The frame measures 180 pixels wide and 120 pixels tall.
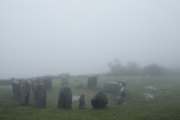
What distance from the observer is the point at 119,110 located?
27.6 meters

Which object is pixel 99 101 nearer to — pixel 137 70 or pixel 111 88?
pixel 111 88

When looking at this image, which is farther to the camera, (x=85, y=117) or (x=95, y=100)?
(x=95, y=100)

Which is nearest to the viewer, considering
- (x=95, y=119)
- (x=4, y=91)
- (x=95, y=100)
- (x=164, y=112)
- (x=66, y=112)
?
(x=95, y=119)

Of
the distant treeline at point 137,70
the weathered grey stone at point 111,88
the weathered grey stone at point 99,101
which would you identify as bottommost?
the weathered grey stone at point 99,101

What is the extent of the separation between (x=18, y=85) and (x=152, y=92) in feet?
72.0

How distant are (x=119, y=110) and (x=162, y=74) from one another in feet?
147

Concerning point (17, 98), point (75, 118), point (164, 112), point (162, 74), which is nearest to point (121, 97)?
point (164, 112)

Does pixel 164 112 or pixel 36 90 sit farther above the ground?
pixel 36 90

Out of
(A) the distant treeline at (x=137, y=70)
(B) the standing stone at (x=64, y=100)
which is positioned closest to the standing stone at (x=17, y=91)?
(B) the standing stone at (x=64, y=100)

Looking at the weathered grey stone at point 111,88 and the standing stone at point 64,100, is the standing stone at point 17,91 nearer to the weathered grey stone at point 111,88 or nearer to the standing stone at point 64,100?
the standing stone at point 64,100

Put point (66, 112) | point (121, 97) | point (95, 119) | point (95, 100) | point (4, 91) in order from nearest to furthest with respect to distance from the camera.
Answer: point (95, 119) → point (66, 112) → point (95, 100) → point (121, 97) → point (4, 91)

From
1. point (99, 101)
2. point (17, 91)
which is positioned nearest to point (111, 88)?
point (99, 101)

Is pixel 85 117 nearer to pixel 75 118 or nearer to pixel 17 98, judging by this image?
pixel 75 118

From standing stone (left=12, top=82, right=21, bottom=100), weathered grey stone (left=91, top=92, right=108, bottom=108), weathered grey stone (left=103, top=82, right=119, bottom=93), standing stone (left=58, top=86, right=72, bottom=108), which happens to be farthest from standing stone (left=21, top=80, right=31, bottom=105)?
weathered grey stone (left=103, top=82, right=119, bottom=93)
